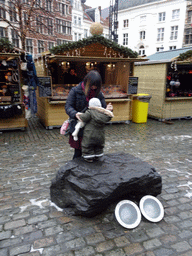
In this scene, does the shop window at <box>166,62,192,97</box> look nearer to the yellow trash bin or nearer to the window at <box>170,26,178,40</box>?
the yellow trash bin

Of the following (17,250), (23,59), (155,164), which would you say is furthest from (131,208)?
(23,59)

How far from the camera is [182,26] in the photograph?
113 ft

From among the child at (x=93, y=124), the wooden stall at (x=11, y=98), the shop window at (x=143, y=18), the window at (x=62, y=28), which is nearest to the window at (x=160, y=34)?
the shop window at (x=143, y=18)

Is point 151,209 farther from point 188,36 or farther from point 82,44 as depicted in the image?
point 188,36

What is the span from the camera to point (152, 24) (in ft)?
126

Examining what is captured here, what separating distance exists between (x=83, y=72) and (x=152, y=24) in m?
34.5

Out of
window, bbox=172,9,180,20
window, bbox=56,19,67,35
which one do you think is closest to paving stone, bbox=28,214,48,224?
window, bbox=56,19,67,35

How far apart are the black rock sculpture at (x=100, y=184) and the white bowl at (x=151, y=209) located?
0.11m

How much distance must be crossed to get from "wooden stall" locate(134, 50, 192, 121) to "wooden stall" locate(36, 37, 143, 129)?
1595mm

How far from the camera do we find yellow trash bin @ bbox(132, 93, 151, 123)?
9.45m

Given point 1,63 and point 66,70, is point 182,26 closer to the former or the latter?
point 66,70

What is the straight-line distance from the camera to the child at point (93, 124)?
3076mm

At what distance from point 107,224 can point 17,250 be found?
1272mm

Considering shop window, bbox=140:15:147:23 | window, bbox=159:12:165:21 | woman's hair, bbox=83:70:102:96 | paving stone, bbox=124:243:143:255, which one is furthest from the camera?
shop window, bbox=140:15:147:23
